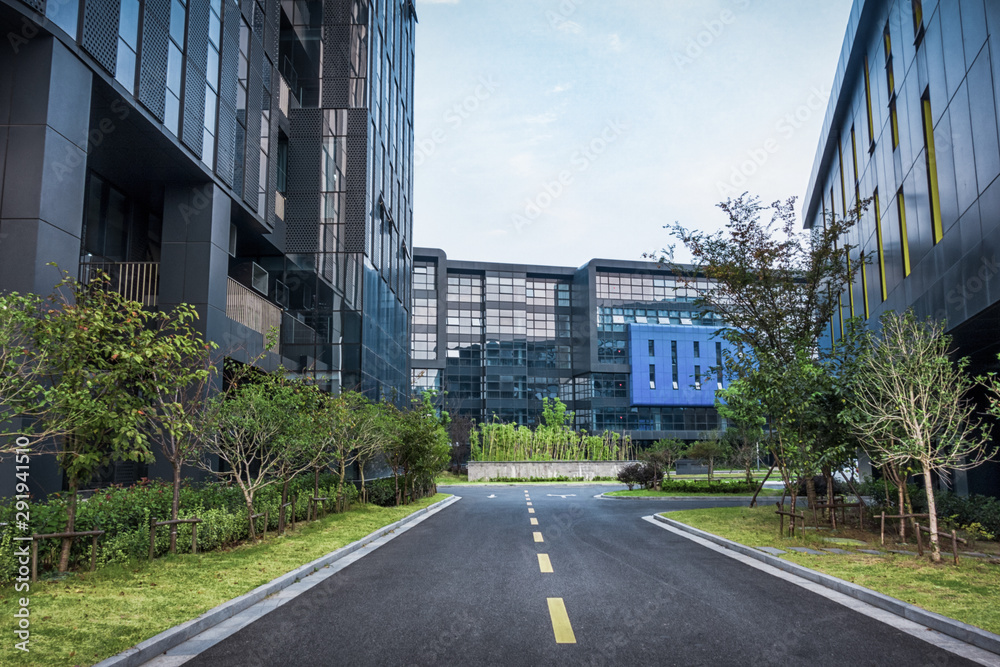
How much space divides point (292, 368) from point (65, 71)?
1576 centimetres

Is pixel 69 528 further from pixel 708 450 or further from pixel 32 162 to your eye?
pixel 708 450

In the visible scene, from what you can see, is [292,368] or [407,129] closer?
[292,368]

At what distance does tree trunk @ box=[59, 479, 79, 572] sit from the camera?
968cm

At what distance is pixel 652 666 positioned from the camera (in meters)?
5.96

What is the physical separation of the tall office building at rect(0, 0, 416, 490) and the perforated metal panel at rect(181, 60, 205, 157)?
5 centimetres

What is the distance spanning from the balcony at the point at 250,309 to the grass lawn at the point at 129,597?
11.3m

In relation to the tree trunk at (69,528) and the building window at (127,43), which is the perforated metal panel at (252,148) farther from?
the tree trunk at (69,528)

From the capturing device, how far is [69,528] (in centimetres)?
986

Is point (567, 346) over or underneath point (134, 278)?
over

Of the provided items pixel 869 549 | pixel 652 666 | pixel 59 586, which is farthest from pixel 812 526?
pixel 59 586

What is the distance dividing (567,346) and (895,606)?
263 ft

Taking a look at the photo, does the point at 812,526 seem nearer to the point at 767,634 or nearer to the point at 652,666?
the point at 767,634

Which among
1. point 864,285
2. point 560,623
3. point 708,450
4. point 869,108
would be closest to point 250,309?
point 560,623

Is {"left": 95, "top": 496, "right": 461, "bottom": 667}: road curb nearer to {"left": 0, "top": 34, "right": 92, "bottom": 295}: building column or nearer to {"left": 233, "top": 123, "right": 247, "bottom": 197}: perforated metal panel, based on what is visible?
{"left": 0, "top": 34, "right": 92, "bottom": 295}: building column
